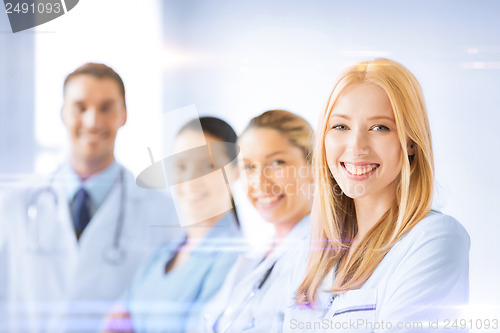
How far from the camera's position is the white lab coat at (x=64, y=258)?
1541 mm

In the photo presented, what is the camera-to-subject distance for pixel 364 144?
4.40ft

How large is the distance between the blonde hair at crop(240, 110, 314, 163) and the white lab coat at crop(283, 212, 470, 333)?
36cm

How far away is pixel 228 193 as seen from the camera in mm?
1476

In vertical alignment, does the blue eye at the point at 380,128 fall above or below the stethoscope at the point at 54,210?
above

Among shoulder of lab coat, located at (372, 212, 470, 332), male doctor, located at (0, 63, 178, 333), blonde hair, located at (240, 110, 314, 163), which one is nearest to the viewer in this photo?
shoulder of lab coat, located at (372, 212, 470, 332)

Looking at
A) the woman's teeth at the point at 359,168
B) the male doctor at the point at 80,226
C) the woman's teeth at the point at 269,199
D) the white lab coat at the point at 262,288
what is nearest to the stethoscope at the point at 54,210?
the male doctor at the point at 80,226

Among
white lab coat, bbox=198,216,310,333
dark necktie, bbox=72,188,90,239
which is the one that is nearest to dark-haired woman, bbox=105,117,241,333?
white lab coat, bbox=198,216,310,333

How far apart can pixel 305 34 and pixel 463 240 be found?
72cm

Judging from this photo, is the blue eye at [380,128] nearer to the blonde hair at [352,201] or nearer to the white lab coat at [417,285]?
the blonde hair at [352,201]

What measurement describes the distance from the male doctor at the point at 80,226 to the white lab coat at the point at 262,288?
10.0 inches

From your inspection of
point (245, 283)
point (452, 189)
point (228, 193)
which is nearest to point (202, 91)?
point (228, 193)

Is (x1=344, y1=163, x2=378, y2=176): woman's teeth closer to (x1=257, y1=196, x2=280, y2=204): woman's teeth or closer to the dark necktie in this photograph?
(x1=257, y1=196, x2=280, y2=204): woman's teeth

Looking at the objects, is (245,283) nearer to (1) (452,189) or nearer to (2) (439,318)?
(2) (439,318)

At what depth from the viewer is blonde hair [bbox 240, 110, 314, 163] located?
143 cm
